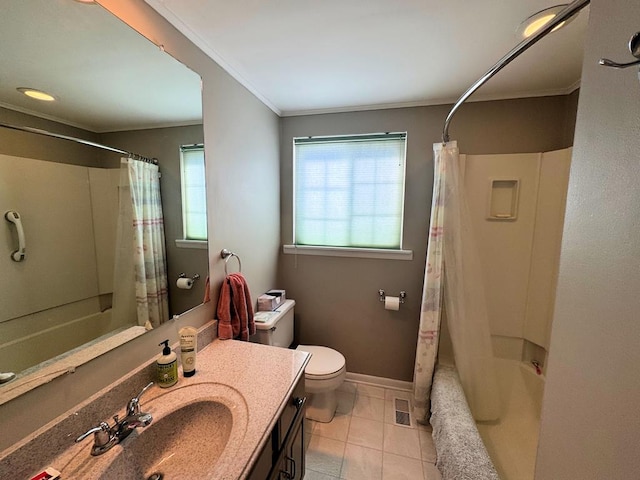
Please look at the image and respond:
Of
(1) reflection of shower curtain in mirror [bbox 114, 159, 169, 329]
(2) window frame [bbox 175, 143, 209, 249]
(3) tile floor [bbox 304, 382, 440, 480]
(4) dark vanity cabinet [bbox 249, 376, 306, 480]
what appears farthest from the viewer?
(3) tile floor [bbox 304, 382, 440, 480]

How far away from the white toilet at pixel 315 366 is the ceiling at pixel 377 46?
161 centimetres

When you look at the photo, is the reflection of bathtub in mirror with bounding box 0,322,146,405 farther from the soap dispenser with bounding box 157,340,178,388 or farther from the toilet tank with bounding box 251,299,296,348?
the toilet tank with bounding box 251,299,296,348

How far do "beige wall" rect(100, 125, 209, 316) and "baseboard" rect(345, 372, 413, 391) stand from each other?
5.35 feet

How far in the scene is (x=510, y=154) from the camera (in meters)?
1.79

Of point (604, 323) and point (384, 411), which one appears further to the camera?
point (384, 411)

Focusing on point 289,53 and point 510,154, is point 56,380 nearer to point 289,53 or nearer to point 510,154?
point 289,53

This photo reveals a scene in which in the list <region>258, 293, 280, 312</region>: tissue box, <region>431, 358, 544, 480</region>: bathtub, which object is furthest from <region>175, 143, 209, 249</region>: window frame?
<region>431, 358, 544, 480</region>: bathtub

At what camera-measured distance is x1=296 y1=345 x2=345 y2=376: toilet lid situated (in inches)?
69.7

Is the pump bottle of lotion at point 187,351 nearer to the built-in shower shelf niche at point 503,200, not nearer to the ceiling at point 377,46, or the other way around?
the ceiling at point 377,46

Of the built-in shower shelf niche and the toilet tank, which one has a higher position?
the built-in shower shelf niche

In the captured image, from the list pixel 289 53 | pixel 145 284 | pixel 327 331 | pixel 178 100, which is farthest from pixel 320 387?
pixel 289 53

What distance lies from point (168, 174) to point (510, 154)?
7.12 feet

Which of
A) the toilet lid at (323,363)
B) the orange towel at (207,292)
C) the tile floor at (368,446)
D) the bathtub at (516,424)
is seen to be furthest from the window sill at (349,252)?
the tile floor at (368,446)

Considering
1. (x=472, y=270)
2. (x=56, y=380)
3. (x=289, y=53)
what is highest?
(x=289, y=53)
